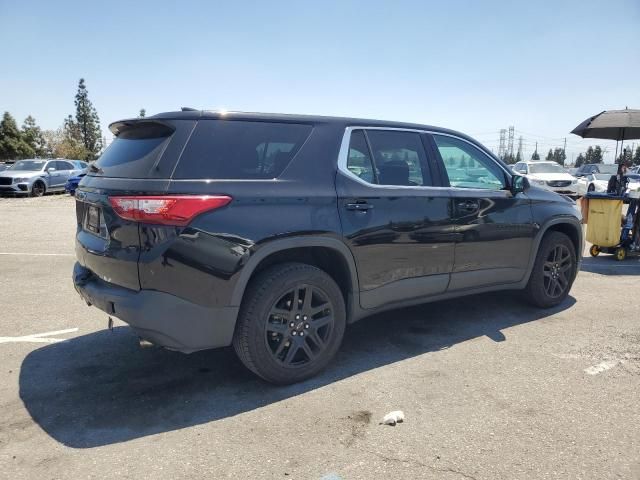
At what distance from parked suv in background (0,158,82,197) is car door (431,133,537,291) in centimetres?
2097

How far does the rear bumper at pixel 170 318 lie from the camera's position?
2.88 metres

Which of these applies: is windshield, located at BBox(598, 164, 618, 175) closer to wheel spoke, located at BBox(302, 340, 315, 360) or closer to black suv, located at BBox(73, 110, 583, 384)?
black suv, located at BBox(73, 110, 583, 384)

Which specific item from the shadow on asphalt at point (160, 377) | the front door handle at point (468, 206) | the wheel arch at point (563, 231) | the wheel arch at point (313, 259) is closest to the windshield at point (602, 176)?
the wheel arch at point (563, 231)

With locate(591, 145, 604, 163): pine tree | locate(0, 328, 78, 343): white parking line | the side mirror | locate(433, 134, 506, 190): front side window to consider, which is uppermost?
locate(591, 145, 604, 163): pine tree

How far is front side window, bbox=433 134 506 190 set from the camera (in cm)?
426

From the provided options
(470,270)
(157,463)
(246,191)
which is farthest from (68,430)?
(470,270)

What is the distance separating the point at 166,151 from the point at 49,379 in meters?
1.85

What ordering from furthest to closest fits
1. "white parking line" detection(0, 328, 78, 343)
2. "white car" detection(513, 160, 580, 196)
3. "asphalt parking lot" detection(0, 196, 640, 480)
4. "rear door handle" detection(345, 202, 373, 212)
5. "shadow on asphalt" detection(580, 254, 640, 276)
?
1. "white car" detection(513, 160, 580, 196)
2. "shadow on asphalt" detection(580, 254, 640, 276)
3. "white parking line" detection(0, 328, 78, 343)
4. "rear door handle" detection(345, 202, 373, 212)
5. "asphalt parking lot" detection(0, 196, 640, 480)

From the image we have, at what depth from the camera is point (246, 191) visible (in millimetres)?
3061

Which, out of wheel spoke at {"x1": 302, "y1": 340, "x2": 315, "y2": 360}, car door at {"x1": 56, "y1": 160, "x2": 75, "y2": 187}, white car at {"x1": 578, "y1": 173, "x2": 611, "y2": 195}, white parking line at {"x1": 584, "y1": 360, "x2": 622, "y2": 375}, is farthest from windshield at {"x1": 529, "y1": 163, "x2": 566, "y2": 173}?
car door at {"x1": 56, "y1": 160, "x2": 75, "y2": 187}

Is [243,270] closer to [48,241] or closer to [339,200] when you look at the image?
[339,200]

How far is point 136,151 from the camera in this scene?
3.21 m

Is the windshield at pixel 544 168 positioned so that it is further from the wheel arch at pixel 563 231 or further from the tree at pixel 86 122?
the tree at pixel 86 122

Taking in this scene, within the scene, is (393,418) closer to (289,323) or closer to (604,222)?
(289,323)
